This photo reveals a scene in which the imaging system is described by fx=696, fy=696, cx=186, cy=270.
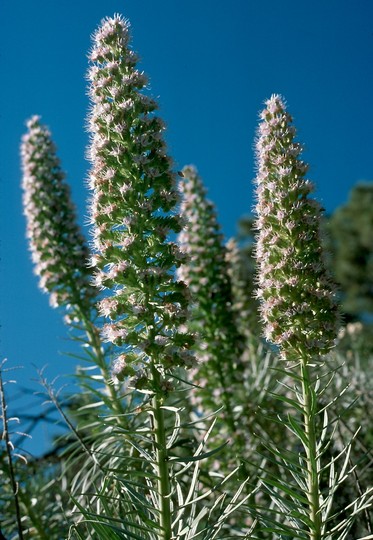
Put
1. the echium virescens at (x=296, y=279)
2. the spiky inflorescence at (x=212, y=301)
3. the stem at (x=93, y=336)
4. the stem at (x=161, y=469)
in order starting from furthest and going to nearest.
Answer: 1. the spiky inflorescence at (x=212, y=301)
2. the stem at (x=93, y=336)
3. the echium virescens at (x=296, y=279)
4. the stem at (x=161, y=469)

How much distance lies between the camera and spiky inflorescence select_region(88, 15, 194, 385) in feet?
9.05

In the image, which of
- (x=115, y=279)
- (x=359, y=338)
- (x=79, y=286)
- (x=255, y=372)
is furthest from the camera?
(x=359, y=338)

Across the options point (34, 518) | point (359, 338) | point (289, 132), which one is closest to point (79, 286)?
point (34, 518)

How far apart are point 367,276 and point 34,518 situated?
21582mm

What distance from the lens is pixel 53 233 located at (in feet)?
16.1

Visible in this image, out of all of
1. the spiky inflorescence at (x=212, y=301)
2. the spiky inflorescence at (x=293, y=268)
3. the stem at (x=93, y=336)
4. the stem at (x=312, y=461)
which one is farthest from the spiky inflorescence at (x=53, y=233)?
the stem at (x=312, y=461)

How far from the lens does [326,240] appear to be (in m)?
2.85

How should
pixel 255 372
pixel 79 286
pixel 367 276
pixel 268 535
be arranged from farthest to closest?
pixel 367 276
pixel 255 372
pixel 79 286
pixel 268 535

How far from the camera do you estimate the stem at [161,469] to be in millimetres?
2539

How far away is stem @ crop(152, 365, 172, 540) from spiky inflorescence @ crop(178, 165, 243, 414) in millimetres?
1950

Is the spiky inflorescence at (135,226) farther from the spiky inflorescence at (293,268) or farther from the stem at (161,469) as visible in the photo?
the spiky inflorescence at (293,268)

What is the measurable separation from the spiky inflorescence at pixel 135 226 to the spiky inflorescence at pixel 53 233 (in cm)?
185

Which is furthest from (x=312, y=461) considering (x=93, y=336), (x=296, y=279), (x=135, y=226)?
(x=93, y=336)

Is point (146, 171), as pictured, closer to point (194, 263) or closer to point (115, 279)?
point (115, 279)
